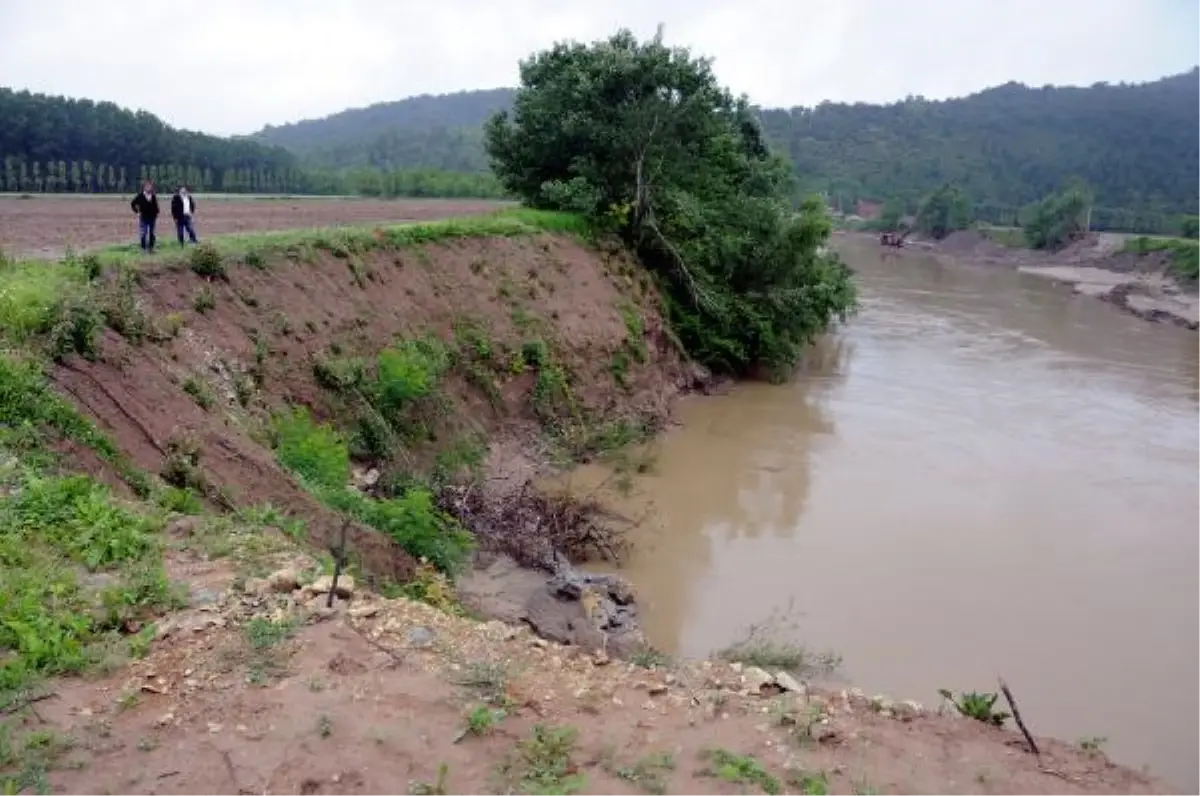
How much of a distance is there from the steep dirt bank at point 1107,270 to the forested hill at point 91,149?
5575 centimetres

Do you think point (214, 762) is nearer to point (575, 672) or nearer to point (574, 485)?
point (575, 672)

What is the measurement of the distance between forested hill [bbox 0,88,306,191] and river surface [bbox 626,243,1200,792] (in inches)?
1816

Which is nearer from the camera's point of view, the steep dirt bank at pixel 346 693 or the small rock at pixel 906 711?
the steep dirt bank at pixel 346 693

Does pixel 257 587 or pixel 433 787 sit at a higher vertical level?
pixel 257 587

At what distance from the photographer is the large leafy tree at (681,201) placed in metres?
22.4

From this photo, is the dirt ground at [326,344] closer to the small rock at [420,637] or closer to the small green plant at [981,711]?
the small rock at [420,637]

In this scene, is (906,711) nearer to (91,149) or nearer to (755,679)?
(755,679)

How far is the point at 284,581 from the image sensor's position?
21.8 feet

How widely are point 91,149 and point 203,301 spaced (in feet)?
170

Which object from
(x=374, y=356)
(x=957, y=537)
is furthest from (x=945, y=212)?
(x=374, y=356)

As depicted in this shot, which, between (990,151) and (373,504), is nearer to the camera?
(373,504)

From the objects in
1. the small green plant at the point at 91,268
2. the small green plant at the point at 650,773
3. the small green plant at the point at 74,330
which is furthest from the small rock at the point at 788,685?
the small green plant at the point at 91,268

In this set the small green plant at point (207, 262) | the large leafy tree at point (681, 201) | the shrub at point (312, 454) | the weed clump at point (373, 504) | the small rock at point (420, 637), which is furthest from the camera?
the large leafy tree at point (681, 201)

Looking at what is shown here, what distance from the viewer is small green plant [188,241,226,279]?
1265 cm
